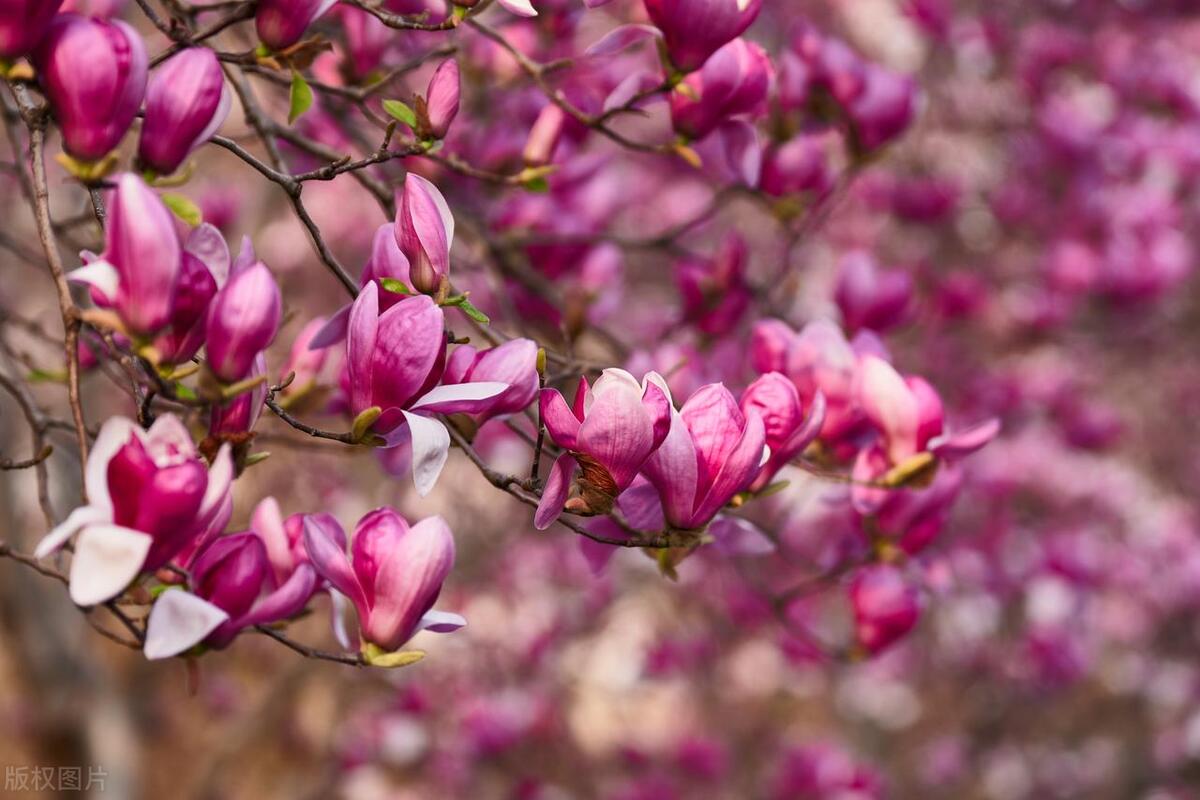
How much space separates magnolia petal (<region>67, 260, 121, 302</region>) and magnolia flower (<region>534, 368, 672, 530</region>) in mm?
323

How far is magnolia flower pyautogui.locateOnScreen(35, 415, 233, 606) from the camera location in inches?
26.4

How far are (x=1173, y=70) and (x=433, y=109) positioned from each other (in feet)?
12.0

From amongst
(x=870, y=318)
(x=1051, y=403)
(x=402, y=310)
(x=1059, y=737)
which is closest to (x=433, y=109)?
(x=402, y=310)

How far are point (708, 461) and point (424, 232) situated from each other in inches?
12.0

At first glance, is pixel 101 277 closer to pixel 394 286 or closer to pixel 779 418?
pixel 394 286

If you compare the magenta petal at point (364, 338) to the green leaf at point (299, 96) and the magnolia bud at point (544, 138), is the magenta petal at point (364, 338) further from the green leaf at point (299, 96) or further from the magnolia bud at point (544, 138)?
the magnolia bud at point (544, 138)

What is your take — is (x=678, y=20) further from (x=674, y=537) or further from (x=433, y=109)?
(x=674, y=537)

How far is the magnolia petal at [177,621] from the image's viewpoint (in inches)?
28.1

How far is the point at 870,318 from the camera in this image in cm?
158

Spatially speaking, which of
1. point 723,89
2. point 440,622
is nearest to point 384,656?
point 440,622

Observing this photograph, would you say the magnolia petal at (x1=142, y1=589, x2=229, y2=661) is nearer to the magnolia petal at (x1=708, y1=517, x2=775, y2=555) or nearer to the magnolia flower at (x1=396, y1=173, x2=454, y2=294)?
the magnolia flower at (x1=396, y1=173, x2=454, y2=294)

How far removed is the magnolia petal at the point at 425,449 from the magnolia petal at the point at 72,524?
213 mm

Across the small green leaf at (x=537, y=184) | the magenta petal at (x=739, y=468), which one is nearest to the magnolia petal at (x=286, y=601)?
the magenta petal at (x=739, y=468)

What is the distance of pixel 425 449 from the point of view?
31.0 inches
